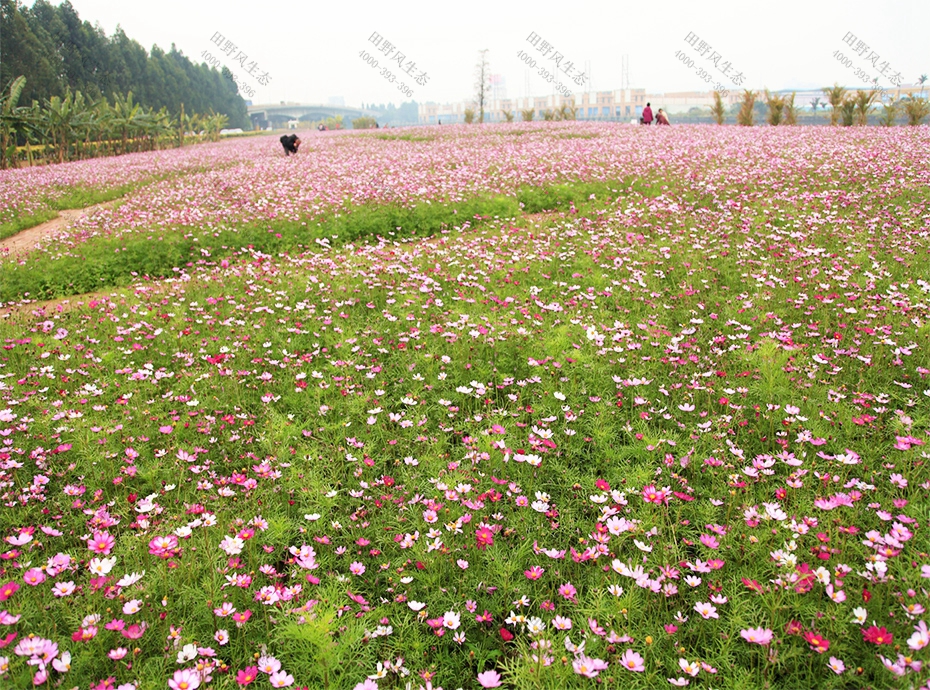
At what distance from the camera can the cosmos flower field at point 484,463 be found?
2.50 metres

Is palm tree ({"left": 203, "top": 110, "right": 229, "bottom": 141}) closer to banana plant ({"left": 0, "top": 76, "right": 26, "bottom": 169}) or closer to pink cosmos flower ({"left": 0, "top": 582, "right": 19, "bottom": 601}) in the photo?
banana plant ({"left": 0, "top": 76, "right": 26, "bottom": 169})

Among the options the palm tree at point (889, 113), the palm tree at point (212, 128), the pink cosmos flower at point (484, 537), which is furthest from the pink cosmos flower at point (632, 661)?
the palm tree at point (212, 128)

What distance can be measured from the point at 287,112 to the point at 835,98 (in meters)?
157

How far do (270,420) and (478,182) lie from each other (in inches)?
395

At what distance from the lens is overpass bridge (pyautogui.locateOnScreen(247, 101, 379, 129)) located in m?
148

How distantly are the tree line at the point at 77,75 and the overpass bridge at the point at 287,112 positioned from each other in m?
77.2

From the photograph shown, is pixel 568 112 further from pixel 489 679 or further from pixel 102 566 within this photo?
pixel 489 679

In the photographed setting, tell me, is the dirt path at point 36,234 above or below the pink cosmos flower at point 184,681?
above

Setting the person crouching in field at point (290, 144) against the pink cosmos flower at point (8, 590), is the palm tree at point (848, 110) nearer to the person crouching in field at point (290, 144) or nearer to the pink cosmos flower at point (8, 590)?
the person crouching in field at point (290, 144)

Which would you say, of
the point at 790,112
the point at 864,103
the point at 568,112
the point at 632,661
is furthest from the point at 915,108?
the point at 632,661

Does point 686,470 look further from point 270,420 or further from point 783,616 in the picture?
point 270,420

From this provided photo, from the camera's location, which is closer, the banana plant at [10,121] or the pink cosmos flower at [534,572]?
the pink cosmos flower at [534,572]

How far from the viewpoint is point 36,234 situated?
12195 millimetres

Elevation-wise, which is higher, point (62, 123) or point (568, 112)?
point (568, 112)
